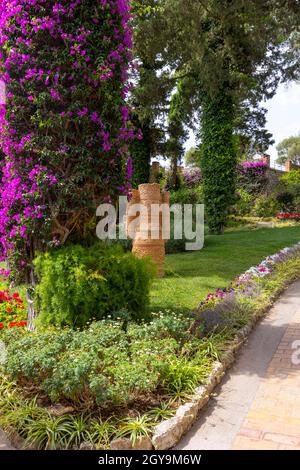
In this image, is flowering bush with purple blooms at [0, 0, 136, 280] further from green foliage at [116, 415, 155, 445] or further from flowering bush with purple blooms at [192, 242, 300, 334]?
green foliage at [116, 415, 155, 445]

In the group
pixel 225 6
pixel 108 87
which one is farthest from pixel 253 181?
pixel 108 87

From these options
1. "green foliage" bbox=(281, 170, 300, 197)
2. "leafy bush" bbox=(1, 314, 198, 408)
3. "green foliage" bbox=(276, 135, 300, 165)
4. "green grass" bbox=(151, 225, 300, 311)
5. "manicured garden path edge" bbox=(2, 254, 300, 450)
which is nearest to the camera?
"manicured garden path edge" bbox=(2, 254, 300, 450)

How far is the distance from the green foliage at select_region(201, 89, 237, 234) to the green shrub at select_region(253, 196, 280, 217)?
4376mm

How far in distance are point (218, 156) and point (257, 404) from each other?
12.9m

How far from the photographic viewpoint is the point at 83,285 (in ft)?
14.6

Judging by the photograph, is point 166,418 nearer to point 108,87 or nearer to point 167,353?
point 167,353

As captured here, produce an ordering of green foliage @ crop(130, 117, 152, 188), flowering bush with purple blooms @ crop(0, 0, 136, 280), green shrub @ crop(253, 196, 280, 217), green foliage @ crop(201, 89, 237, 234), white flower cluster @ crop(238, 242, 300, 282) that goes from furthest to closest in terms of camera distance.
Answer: green shrub @ crop(253, 196, 280, 217)
green foliage @ crop(130, 117, 152, 188)
green foliage @ crop(201, 89, 237, 234)
white flower cluster @ crop(238, 242, 300, 282)
flowering bush with purple blooms @ crop(0, 0, 136, 280)

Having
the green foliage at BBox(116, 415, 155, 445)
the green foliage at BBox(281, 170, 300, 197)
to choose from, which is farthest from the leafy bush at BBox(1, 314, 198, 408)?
the green foliage at BBox(281, 170, 300, 197)

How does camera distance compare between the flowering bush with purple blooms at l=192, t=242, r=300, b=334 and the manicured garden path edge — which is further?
the flowering bush with purple blooms at l=192, t=242, r=300, b=334

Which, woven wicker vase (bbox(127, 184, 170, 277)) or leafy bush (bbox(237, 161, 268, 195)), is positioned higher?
leafy bush (bbox(237, 161, 268, 195))

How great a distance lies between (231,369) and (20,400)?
7.01 ft

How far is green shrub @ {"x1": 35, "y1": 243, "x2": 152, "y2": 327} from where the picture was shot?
4484 mm

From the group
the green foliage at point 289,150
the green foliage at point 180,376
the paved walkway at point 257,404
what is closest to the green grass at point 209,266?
the paved walkway at point 257,404

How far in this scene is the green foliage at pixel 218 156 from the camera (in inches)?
599
